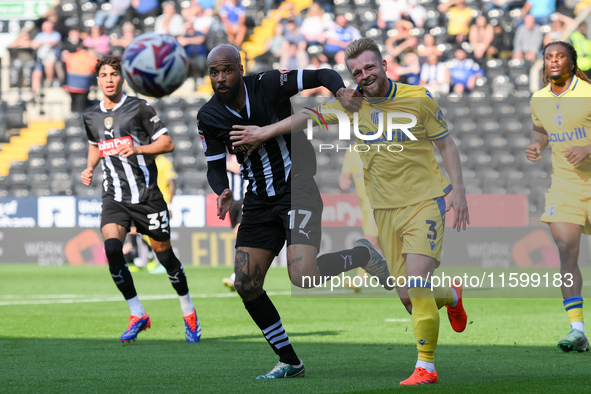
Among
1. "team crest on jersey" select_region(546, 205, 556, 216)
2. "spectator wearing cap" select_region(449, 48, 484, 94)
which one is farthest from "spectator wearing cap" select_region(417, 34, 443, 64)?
"team crest on jersey" select_region(546, 205, 556, 216)

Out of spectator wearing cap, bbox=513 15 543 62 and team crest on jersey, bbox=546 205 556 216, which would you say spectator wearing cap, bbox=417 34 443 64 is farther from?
team crest on jersey, bbox=546 205 556 216

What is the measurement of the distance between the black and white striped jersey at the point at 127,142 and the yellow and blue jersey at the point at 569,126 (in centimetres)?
336

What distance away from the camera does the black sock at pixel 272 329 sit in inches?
227

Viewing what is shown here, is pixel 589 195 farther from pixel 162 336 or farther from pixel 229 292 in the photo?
pixel 229 292

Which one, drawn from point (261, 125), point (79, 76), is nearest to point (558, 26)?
point (79, 76)

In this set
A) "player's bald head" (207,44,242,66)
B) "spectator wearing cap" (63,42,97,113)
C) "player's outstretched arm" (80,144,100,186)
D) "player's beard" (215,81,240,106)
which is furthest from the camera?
"spectator wearing cap" (63,42,97,113)

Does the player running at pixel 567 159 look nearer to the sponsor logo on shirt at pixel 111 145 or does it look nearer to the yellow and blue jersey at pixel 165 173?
the sponsor logo on shirt at pixel 111 145

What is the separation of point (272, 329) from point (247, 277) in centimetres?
37

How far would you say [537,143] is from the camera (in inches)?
292

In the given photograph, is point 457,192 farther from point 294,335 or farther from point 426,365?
point 294,335

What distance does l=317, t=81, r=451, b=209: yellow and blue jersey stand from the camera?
18.1 ft

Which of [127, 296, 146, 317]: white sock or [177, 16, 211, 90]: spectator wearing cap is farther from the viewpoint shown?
[177, 16, 211, 90]: spectator wearing cap

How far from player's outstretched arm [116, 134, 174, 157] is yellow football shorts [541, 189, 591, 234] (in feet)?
11.0

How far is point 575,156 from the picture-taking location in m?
7.00
